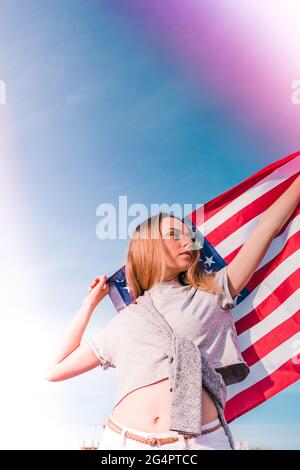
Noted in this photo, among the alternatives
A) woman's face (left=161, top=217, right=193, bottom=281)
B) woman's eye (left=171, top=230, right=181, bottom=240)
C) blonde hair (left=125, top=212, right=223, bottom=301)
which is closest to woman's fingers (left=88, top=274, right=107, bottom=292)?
blonde hair (left=125, top=212, right=223, bottom=301)

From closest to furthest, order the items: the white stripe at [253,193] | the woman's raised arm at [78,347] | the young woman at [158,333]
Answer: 1. the young woman at [158,333]
2. the woman's raised arm at [78,347]
3. the white stripe at [253,193]

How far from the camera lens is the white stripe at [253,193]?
4.47 m

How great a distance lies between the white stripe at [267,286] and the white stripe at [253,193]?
0.58 meters

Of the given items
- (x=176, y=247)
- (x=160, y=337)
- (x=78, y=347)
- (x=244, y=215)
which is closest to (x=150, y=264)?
(x=176, y=247)

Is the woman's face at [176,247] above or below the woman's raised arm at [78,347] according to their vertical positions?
above

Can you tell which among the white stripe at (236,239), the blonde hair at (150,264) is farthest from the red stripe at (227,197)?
the blonde hair at (150,264)

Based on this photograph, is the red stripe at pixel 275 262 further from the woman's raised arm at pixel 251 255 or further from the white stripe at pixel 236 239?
the woman's raised arm at pixel 251 255

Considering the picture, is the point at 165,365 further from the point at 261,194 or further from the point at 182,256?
the point at 261,194

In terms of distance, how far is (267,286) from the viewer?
4.32 meters

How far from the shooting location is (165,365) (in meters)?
3.37

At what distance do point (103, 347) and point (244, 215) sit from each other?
5.25ft

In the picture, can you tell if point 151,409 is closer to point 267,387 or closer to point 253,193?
point 267,387

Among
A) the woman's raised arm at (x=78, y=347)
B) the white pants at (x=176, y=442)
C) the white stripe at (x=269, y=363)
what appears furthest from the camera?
the white stripe at (x=269, y=363)
